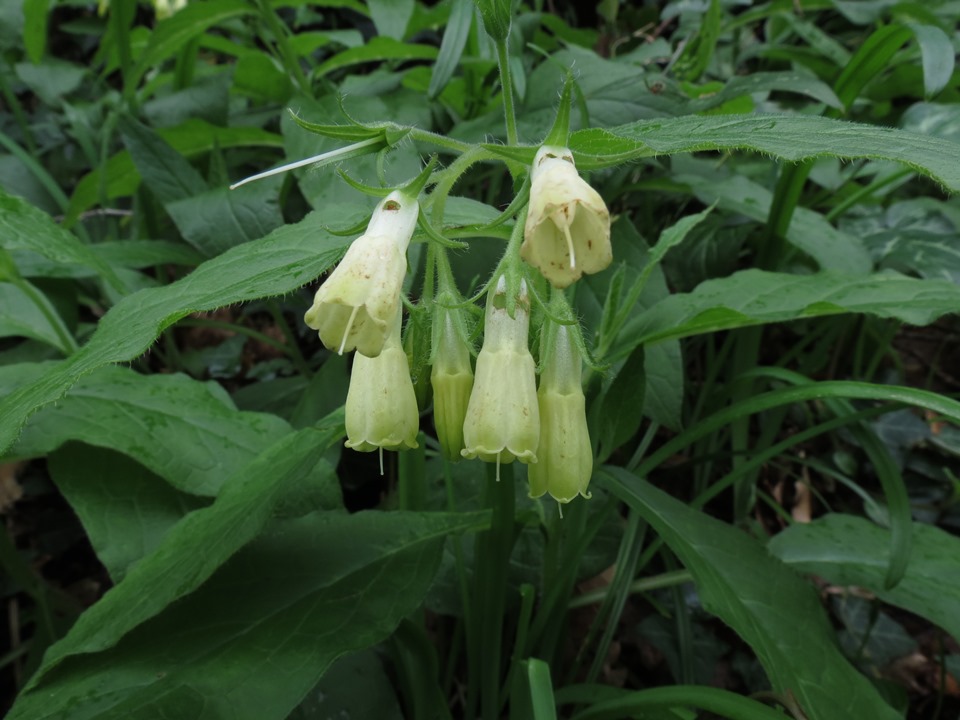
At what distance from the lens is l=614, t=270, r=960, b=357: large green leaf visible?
1.08m

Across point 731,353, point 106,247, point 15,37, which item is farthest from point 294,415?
point 15,37

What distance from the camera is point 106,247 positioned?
171 cm

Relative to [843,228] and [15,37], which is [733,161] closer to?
[843,228]

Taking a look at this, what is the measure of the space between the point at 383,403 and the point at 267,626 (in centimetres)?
39

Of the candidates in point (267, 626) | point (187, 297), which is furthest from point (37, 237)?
point (267, 626)

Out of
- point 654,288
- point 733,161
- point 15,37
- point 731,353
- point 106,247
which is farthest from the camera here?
point 15,37

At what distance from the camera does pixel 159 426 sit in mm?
1248

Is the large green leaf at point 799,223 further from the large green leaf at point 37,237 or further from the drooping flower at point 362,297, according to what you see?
the large green leaf at point 37,237

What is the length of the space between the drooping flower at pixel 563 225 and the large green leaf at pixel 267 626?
0.54 metres

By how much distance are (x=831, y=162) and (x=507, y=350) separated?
5.06 ft

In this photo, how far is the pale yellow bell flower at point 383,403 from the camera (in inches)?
31.4

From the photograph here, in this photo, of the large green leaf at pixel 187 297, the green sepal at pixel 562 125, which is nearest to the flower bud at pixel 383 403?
the large green leaf at pixel 187 297

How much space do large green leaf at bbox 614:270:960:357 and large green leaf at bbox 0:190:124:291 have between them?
94 centimetres

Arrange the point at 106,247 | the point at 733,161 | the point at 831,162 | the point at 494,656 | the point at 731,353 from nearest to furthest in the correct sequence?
the point at 494,656 < the point at 106,247 < the point at 731,353 < the point at 831,162 < the point at 733,161
